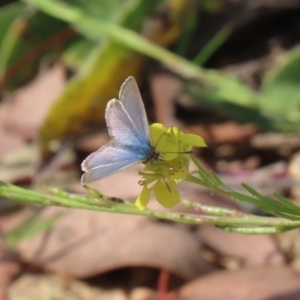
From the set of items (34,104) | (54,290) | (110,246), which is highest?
(34,104)

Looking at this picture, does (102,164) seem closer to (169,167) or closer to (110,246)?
(169,167)

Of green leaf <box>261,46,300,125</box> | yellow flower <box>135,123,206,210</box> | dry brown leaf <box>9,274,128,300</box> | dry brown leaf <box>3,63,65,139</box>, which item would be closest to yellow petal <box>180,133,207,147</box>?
yellow flower <box>135,123,206,210</box>

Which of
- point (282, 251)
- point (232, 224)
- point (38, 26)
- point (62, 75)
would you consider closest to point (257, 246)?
point (282, 251)

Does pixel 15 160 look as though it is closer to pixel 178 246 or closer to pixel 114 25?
pixel 114 25

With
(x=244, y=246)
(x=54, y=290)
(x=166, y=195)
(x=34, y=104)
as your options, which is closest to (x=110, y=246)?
(x=54, y=290)


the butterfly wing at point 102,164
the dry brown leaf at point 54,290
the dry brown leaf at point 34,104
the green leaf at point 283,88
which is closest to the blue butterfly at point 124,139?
the butterfly wing at point 102,164

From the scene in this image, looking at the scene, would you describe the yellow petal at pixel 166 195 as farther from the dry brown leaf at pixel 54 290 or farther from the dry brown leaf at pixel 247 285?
the dry brown leaf at pixel 54 290
